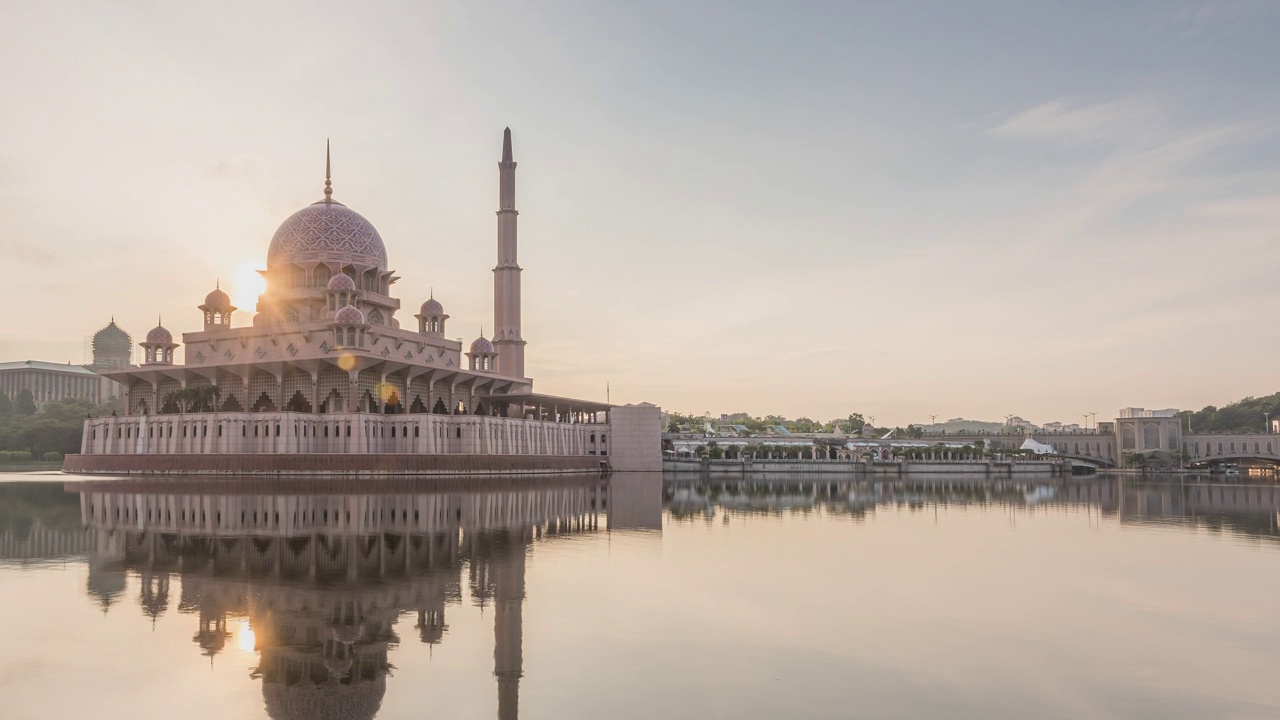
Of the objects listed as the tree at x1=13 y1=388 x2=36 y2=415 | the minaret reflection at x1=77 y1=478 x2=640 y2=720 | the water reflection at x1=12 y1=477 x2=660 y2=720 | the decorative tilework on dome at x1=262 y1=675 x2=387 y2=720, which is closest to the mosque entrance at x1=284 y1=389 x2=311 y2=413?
the water reflection at x1=12 y1=477 x2=660 y2=720

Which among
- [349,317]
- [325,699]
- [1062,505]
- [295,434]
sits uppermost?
[349,317]

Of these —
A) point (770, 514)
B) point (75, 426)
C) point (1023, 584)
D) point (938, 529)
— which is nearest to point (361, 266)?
point (75, 426)

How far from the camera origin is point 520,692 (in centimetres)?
965

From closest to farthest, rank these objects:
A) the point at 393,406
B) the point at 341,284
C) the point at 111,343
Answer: the point at 341,284 → the point at 393,406 → the point at 111,343

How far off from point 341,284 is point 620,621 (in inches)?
2565

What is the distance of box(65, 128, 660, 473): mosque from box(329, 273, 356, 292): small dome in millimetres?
112

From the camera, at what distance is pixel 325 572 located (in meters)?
16.8

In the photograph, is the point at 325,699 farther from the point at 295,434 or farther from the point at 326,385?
the point at 326,385

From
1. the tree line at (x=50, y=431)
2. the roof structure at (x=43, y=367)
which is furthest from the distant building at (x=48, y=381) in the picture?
the tree line at (x=50, y=431)

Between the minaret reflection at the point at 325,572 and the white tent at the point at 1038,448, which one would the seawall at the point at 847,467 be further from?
the minaret reflection at the point at 325,572

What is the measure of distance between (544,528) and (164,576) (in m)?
11.6

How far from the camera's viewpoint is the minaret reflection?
10312 millimetres

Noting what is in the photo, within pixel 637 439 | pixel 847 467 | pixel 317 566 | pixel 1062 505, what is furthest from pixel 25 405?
pixel 317 566

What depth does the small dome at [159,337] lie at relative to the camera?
254ft
